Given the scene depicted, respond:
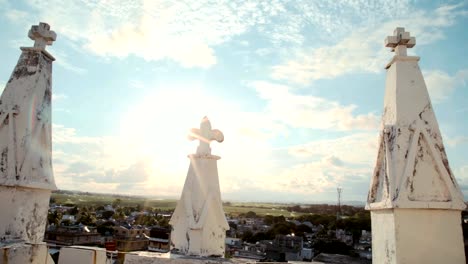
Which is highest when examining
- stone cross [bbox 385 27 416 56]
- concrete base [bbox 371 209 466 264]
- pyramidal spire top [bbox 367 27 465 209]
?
stone cross [bbox 385 27 416 56]

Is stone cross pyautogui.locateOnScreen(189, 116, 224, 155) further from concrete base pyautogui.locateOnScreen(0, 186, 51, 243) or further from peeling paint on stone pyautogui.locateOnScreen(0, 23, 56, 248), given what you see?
concrete base pyautogui.locateOnScreen(0, 186, 51, 243)

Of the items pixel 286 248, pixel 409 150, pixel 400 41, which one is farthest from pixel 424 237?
pixel 286 248

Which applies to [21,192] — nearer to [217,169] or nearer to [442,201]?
[217,169]

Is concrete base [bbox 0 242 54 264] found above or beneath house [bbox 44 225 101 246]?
above

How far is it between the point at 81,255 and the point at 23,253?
0.84 meters

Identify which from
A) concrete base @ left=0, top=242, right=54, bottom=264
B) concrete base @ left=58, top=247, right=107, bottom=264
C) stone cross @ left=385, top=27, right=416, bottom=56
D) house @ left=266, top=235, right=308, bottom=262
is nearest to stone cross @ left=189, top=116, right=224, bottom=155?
concrete base @ left=58, top=247, right=107, bottom=264

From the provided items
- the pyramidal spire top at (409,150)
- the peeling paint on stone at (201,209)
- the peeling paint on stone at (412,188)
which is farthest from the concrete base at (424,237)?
the peeling paint on stone at (201,209)

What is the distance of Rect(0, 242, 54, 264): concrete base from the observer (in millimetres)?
5492

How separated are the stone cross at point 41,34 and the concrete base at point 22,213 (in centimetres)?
260

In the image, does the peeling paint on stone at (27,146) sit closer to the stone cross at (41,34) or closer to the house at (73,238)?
the stone cross at (41,34)

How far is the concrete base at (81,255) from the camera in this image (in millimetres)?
6117

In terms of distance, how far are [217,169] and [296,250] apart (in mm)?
48939

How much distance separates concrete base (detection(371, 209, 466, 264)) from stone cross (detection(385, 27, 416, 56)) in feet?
7.49

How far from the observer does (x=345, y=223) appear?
243 ft
